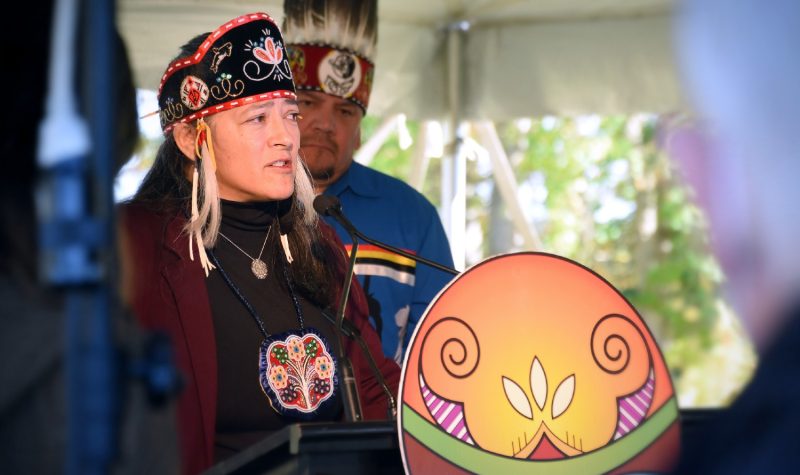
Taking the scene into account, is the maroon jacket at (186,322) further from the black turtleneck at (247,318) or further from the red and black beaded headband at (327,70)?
the red and black beaded headband at (327,70)

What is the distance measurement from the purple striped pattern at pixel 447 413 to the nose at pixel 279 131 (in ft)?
3.43

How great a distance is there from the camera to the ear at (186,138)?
320cm

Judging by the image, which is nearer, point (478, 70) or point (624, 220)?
point (478, 70)

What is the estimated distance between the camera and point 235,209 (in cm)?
318

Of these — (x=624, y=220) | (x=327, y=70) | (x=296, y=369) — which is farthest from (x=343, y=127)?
(x=624, y=220)

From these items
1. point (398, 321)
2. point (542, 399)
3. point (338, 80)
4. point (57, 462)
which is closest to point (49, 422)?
point (57, 462)

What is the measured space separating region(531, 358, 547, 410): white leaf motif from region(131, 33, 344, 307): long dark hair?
0.88m

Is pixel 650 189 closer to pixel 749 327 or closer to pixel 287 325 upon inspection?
pixel 287 325

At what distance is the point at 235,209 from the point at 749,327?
6.98 feet

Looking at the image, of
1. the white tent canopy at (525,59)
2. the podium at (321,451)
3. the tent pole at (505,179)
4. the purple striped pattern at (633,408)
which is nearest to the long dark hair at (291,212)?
the podium at (321,451)

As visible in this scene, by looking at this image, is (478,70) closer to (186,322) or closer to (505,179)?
(505,179)

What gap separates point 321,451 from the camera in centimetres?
218

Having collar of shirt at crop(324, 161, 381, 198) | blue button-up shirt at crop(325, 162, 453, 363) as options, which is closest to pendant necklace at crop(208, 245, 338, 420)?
blue button-up shirt at crop(325, 162, 453, 363)

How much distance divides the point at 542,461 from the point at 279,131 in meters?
1.26
